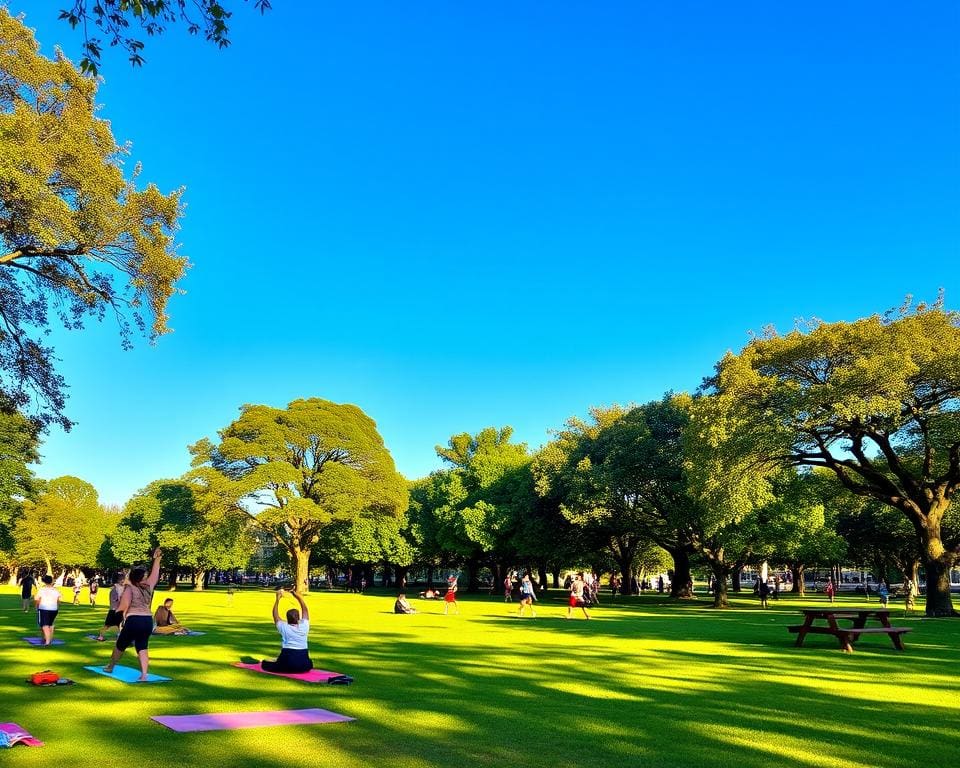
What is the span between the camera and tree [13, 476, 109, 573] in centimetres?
8281

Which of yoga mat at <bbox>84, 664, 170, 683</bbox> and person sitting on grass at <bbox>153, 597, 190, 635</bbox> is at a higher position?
yoga mat at <bbox>84, 664, 170, 683</bbox>

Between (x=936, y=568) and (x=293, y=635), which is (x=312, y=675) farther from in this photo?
(x=936, y=568)

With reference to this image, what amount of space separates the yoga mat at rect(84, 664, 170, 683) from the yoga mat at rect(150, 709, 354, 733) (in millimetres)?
2882

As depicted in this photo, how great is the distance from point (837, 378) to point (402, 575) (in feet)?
196

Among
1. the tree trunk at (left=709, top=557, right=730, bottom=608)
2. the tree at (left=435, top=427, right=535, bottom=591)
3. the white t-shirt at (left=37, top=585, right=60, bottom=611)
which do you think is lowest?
the tree trunk at (left=709, top=557, right=730, bottom=608)

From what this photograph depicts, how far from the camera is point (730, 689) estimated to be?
10992 mm

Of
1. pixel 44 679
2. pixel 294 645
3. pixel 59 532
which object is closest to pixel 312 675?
pixel 294 645

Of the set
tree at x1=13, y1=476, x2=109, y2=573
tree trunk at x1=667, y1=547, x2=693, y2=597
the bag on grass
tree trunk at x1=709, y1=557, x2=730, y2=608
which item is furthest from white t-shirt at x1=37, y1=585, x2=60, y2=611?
tree at x1=13, y1=476, x2=109, y2=573

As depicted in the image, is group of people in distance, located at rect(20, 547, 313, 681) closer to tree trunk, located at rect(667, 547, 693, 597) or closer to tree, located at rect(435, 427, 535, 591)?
tree trunk, located at rect(667, 547, 693, 597)

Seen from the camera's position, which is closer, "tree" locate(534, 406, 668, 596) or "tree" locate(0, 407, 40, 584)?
"tree" locate(534, 406, 668, 596)

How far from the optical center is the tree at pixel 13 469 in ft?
173

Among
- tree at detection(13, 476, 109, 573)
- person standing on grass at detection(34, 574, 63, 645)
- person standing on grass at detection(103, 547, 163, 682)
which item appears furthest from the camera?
tree at detection(13, 476, 109, 573)

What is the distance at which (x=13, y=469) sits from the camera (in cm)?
5381

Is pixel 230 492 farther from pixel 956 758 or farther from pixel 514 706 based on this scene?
pixel 956 758
